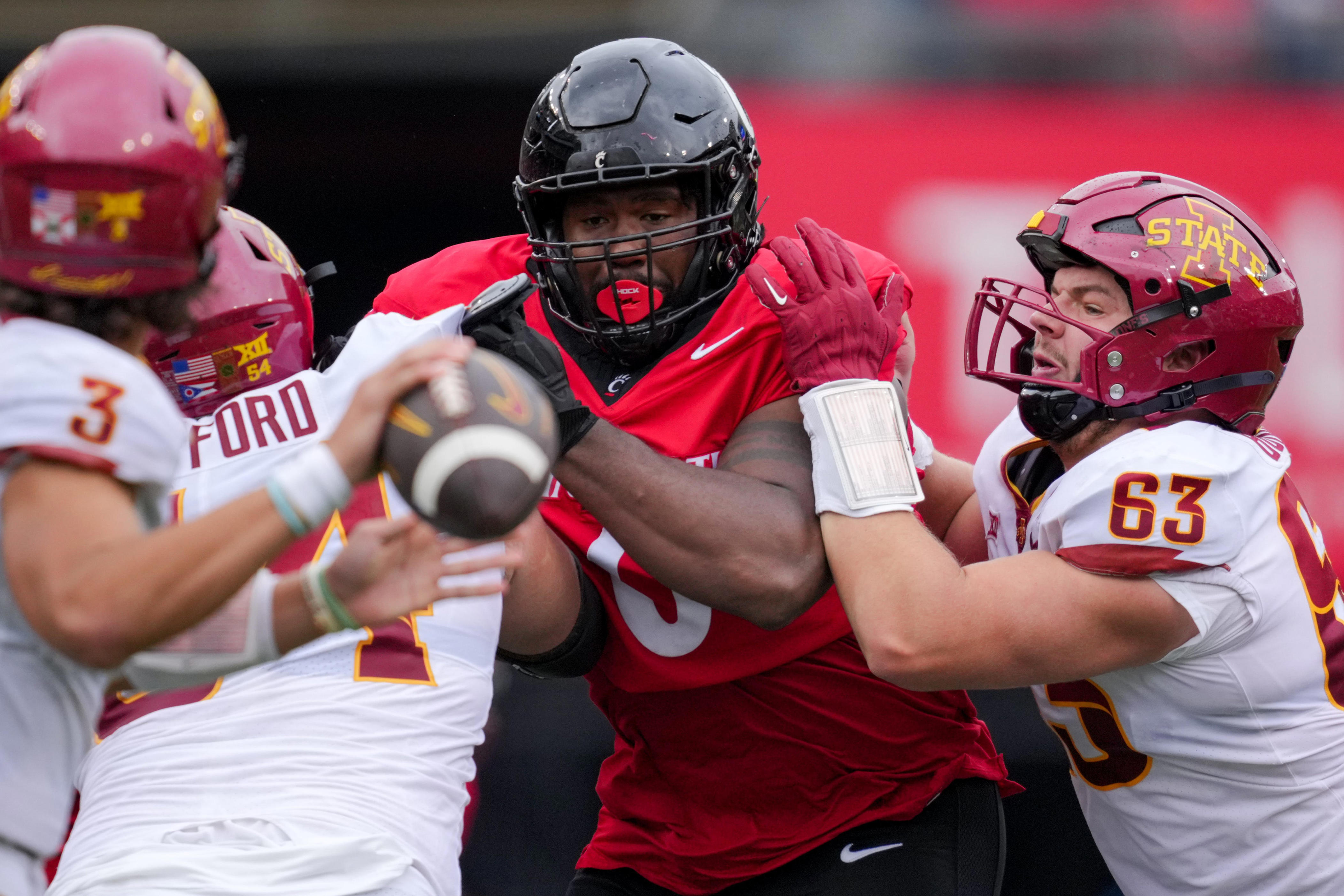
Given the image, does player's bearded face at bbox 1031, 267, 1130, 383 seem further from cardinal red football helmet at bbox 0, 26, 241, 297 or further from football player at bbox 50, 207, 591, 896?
cardinal red football helmet at bbox 0, 26, 241, 297

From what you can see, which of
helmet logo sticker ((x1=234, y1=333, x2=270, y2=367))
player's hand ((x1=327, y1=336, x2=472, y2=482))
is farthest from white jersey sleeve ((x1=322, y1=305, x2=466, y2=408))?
player's hand ((x1=327, y1=336, x2=472, y2=482))

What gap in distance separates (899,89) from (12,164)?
13.0 ft

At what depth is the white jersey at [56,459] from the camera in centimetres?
154

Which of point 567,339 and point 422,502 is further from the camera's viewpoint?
point 567,339

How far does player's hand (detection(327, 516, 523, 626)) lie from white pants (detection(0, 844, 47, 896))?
1.64ft

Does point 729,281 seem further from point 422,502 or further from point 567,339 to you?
point 422,502

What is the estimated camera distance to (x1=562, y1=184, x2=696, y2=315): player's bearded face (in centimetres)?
274

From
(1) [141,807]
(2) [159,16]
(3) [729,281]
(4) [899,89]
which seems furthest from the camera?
(2) [159,16]

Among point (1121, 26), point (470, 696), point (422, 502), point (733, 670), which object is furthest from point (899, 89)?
point (422, 502)

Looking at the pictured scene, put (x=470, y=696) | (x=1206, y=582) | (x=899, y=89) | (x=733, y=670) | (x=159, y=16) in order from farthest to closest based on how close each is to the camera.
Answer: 1. (x=159, y=16)
2. (x=899, y=89)
3. (x=733, y=670)
4. (x=1206, y=582)
5. (x=470, y=696)

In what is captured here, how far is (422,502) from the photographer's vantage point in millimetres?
1640

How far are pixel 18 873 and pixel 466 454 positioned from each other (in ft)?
2.47

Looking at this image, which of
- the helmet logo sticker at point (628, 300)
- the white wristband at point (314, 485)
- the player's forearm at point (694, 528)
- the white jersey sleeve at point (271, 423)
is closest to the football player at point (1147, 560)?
the player's forearm at point (694, 528)

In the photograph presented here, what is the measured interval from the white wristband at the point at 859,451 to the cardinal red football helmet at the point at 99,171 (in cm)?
124
